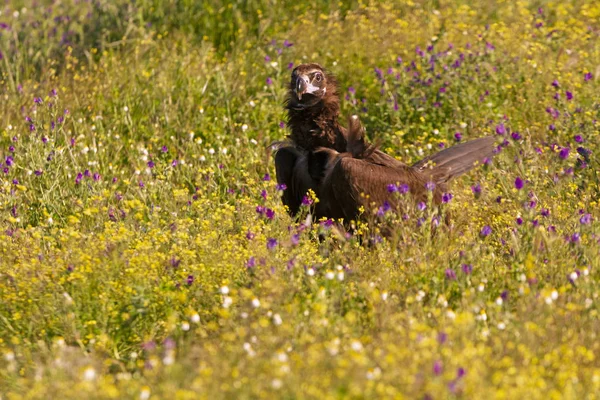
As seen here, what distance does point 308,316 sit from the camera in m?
3.97

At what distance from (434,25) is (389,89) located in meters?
1.69

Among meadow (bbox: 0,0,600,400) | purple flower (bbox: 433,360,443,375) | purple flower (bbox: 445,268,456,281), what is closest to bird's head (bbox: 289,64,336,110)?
meadow (bbox: 0,0,600,400)

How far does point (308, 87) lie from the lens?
18.8ft

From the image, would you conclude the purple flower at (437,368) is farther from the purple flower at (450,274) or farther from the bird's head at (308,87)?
the bird's head at (308,87)

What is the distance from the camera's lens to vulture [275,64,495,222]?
5.32m

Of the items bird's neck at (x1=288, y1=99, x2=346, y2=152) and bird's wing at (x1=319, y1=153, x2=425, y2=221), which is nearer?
bird's wing at (x1=319, y1=153, x2=425, y2=221)

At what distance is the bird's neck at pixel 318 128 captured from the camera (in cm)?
573

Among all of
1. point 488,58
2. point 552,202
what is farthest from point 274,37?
point 552,202

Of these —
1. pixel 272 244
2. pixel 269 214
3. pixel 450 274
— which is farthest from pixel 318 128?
pixel 450 274

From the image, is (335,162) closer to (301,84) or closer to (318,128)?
(318,128)

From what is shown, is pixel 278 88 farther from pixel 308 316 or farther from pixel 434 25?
pixel 308 316

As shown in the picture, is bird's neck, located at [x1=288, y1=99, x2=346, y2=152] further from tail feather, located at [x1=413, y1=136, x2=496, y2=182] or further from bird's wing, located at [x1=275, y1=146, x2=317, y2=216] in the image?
tail feather, located at [x1=413, y1=136, x2=496, y2=182]

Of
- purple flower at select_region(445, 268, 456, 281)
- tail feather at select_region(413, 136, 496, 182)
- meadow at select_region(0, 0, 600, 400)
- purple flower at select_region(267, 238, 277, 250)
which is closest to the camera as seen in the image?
meadow at select_region(0, 0, 600, 400)

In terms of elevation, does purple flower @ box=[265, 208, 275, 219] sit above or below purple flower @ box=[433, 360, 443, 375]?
below
